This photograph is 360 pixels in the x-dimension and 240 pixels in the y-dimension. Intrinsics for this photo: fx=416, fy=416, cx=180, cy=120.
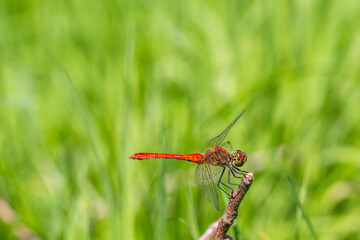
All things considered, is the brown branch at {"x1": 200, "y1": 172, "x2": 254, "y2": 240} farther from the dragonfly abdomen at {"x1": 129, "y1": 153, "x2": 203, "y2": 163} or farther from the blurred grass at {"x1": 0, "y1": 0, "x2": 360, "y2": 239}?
the dragonfly abdomen at {"x1": 129, "y1": 153, "x2": 203, "y2": 163}

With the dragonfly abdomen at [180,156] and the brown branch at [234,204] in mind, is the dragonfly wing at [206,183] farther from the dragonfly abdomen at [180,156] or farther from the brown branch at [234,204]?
the brown branch at [234,204]

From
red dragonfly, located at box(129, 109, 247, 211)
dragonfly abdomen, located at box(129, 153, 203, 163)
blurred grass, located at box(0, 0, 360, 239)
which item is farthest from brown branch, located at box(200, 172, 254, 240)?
dragonfly abdomen, located at box(129, 153, 203, 163)

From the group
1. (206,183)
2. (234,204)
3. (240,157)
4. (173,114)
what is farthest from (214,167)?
(173,114)

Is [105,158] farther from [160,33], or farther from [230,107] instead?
[160,33]

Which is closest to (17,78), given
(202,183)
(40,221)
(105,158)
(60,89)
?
(60,89)

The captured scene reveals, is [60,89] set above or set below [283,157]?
above

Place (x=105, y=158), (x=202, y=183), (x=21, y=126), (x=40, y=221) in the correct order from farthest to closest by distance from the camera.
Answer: (x=21, y=126)
(x=105, y=158)
(x=40, y=221)
(x=202, y=183)
